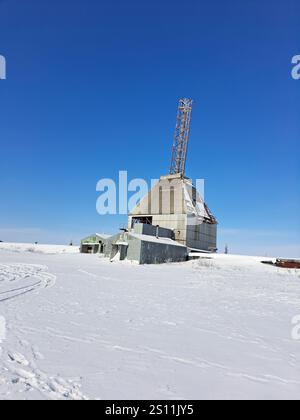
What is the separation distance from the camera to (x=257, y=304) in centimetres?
1066

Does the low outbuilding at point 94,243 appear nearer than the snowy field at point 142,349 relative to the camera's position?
No

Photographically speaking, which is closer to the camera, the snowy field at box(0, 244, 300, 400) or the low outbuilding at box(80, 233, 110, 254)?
the snowy field at box(0, 244, 300, 400)

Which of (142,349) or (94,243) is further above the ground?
(94,243)

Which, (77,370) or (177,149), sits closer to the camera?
(77,370)

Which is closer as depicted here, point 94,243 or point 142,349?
point 142,349

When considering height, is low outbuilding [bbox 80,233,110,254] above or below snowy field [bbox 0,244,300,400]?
above

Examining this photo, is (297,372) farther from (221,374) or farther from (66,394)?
(66,394)

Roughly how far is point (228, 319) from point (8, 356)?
524 centimetres

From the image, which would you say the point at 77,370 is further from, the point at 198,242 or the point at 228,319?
the point at 198,242

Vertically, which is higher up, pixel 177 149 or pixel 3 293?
pixel 177 149

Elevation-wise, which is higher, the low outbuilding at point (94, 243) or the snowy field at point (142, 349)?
the low outbuilding at point (94, 243)
